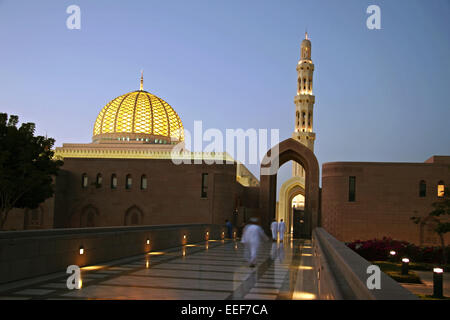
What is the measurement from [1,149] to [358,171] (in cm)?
1790

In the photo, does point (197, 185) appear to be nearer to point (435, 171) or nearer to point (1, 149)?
point (1, 149)

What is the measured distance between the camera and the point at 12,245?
326 inches

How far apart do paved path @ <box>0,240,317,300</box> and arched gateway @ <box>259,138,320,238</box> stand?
50.0 ft

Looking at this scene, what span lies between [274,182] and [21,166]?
47.4 feet

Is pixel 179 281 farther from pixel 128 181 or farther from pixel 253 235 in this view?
pixel 128 181

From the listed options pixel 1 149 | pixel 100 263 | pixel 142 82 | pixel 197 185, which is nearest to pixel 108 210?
pixel 197 185

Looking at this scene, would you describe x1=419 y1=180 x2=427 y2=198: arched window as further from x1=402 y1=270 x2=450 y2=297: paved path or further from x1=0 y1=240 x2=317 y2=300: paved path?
x1=0 y1=240 x2=317 y2=300: paved path

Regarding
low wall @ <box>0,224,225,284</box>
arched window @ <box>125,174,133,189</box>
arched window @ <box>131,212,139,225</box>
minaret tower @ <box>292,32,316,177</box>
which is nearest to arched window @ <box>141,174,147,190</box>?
arched window @ <box>125,174,133,189</box>

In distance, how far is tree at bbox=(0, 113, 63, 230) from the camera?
20953 mm

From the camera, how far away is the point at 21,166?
21.0m

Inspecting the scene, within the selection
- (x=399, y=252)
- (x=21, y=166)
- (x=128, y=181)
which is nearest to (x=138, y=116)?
(x=128, y=181)

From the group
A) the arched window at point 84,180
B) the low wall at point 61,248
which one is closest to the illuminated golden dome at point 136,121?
the arched window at point 84,180

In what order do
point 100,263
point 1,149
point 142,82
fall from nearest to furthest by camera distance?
point 100,263 < point 1,149 < point 142,82

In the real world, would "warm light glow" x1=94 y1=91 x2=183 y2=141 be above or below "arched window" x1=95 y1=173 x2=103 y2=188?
above
